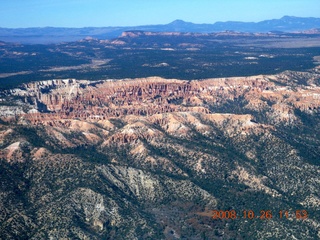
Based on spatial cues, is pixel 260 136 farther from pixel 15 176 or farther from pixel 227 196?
pixel 15 176

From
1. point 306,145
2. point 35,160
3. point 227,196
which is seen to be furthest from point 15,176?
point 306,145
